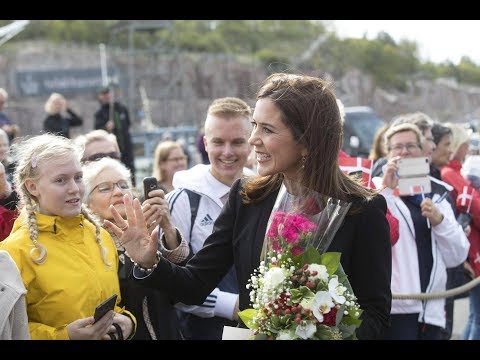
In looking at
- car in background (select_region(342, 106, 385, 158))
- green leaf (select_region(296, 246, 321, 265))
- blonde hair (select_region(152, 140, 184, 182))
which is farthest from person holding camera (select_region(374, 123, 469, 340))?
car in background (select_region(342, 106, 385, 158))

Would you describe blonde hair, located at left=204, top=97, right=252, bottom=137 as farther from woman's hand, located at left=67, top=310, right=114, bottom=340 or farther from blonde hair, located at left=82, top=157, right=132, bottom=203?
woman's hand, located at left=67, top=310, right=114, bottom=340

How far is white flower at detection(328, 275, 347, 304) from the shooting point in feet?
9.17

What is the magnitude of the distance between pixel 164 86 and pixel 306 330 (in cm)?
4009

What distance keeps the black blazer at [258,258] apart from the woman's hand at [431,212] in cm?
245

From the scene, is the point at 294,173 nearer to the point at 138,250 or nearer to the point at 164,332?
the point at 138,250

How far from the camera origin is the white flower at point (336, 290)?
2795 mm

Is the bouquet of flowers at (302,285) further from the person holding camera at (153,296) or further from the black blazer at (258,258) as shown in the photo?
the person holding camera at (153,296)

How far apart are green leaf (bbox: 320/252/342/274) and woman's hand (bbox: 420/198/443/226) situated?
9.11 feet

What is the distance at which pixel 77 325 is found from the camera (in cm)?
353

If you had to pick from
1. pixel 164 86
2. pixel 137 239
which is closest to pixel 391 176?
pixel 137 239

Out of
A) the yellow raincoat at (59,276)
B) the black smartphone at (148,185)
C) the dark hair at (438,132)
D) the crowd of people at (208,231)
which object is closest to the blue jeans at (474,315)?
the crowd of people at (208,231)

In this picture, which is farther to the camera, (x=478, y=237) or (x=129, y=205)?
(x=478, y=237)
